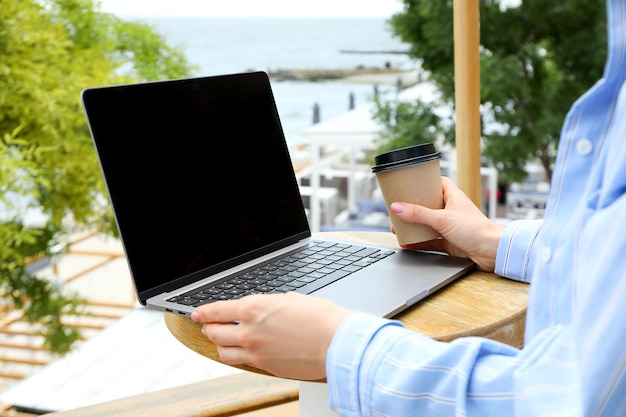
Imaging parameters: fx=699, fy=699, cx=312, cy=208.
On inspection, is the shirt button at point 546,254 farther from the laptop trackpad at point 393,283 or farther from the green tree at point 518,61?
the green tree at point 518,61

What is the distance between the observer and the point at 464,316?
0.85 m

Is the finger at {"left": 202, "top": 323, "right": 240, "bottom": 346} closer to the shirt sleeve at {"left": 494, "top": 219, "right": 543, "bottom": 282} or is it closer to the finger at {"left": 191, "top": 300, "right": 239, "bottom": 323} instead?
the finger at {"left": 191, "top": 300, "right": 239, "bottom": 323}

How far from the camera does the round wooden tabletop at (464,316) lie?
0.82m

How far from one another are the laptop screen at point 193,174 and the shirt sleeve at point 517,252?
1.05ft

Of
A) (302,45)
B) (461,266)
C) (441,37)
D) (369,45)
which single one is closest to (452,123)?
(441,37)

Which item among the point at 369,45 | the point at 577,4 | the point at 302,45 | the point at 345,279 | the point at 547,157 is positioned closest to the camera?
the point at 345,279

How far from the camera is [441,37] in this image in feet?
16.9

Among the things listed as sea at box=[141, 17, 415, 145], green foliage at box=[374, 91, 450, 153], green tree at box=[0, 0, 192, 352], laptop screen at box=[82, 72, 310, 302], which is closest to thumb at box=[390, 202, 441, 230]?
laptop screen at box=[82, 72, 310, 302]

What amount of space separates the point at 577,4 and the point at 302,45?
806 cm

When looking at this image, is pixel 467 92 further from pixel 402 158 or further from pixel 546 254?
pixel 546 254

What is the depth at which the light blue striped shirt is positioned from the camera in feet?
1.69

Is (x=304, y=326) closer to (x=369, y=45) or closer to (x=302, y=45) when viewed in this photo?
(x=369, y=45)

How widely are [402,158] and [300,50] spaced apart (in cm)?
1159

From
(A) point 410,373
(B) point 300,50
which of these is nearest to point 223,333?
(A) point 410,373
